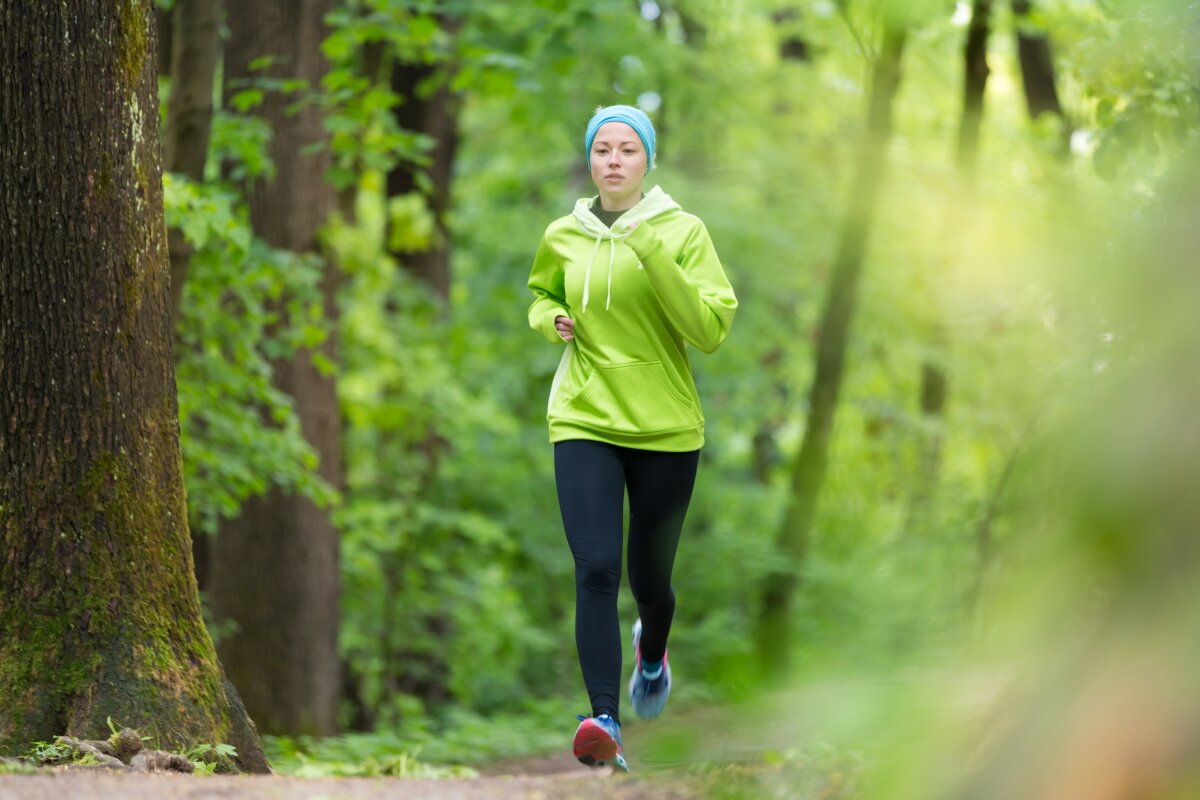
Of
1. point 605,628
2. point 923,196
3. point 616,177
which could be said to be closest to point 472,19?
point 616,177

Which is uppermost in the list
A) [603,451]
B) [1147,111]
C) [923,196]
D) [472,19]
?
[472,19]

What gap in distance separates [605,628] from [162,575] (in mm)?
1526

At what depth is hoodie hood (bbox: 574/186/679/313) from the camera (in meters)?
4.45

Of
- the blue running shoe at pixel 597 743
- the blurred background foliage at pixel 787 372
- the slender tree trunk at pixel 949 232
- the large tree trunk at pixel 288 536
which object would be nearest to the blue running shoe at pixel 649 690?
the blue running shoe at pixel 597 743

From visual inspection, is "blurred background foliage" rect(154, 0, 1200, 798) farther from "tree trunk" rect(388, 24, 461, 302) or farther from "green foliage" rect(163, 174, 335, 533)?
"tree trunk" rect(388, 24, 461, 302)

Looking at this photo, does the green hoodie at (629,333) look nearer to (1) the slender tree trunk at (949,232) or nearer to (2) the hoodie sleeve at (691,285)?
(2) the hoodie sleeve at (691,285)

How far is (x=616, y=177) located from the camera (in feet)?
14.9

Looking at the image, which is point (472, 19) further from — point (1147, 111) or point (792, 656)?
point (792, 656)

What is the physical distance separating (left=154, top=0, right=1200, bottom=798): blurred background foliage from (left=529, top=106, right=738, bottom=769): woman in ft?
1.31

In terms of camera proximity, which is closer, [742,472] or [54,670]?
[54,670]

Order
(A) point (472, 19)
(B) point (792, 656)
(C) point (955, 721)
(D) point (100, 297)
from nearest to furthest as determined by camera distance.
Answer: (C) point (955, 721) < (B) point (792, 656) < (D) point (100, 297) < (A) point (472, 19)

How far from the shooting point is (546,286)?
476cm

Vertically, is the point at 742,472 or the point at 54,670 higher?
the point at 54,670

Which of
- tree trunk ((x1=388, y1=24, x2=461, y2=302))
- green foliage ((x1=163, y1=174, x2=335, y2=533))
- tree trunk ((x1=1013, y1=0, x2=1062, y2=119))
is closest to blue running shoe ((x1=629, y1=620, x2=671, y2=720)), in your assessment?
green foliage ((x1=163, y1=174, x2=335, y2=533))
